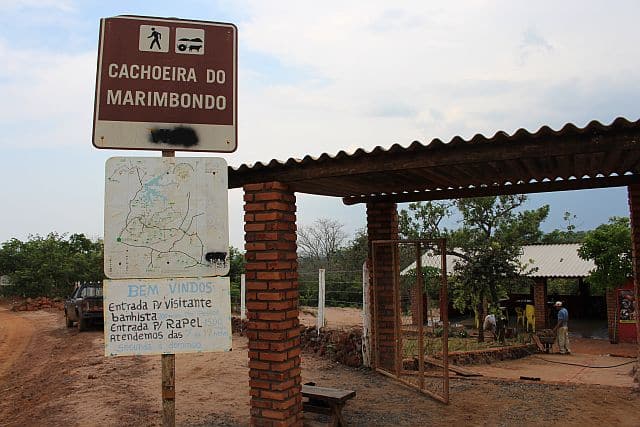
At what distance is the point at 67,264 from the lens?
1112 inches

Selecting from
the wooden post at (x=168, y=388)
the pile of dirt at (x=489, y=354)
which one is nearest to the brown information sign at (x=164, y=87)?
the wooden post at (x=168, y=388)

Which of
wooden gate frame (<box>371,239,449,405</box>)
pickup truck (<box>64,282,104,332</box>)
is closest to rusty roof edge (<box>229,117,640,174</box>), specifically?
wooden gate frame (<box>371,239,449,405</box>)

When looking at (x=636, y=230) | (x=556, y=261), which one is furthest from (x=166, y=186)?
(x=556, y=261)

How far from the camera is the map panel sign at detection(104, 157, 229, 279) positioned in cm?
285

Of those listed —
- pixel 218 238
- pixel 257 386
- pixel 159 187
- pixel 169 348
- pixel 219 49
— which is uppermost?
Result: pixel 219 49

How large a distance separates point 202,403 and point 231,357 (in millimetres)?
3603

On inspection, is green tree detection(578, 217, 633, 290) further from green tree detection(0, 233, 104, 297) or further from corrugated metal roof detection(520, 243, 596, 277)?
green tree detection(0, 233, 104, 297)

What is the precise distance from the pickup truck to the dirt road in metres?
4.42

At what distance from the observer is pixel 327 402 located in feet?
18.9

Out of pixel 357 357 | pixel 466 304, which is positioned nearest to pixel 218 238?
pixel 357 357

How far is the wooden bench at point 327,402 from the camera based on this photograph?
5.56 metres

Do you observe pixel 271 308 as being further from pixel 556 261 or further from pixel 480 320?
pixel 556 261

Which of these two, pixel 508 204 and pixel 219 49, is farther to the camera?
pixel 508 204

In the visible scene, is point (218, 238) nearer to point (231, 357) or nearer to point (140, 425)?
point (140, 425)
